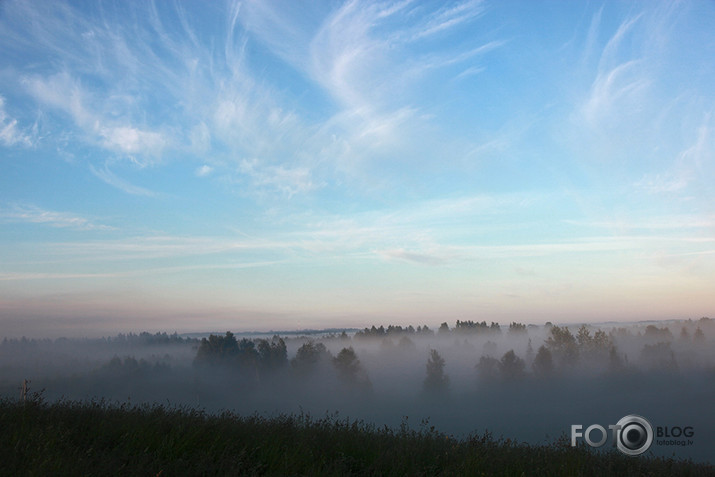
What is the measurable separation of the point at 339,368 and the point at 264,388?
29540mm

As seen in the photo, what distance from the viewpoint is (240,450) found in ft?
25.7

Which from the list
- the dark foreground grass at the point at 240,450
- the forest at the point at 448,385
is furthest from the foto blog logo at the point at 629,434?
the forest at the point at 448,385

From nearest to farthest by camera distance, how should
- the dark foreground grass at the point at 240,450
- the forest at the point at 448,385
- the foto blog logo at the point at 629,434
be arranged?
1. the dark foreground grass at the point at 240,450
2. the foto blog logo at the point at 629,434
3. the forest at the point at 448,385

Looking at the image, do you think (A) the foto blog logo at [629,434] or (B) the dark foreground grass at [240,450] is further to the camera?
(A) the foto blog logo at [629,434]

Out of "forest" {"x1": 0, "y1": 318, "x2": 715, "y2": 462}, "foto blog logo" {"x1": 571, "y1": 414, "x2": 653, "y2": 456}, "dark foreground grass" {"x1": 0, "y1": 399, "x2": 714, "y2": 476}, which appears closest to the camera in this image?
"dark foreground grass" {"x1": 0, "y1": 399, "x2": 714, "y2": 476}

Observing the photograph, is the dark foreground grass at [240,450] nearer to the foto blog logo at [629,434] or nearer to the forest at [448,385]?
the foto blog logo at [629,434]

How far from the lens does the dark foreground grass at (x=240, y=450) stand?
659 centimetres

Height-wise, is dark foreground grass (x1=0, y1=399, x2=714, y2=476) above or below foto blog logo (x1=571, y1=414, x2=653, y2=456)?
above

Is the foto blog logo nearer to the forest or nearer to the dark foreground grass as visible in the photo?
the dark foreground grass

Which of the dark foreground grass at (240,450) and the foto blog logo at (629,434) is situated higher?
the dark foreground grass at (240,450)

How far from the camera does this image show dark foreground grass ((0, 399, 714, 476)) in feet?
21.6

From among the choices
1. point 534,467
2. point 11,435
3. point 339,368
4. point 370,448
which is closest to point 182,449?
point 11,435

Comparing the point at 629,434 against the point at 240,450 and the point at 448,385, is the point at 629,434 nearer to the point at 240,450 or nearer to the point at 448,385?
the point at 240,450

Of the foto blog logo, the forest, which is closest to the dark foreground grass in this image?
the foto blog logo
